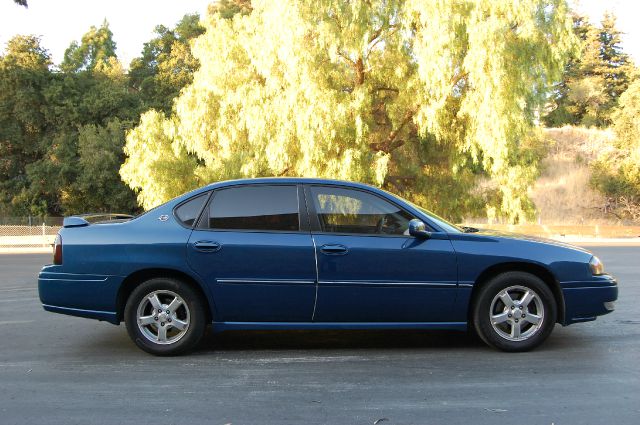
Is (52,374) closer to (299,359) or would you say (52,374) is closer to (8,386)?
(8,386)

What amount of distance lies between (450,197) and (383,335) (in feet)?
43.5

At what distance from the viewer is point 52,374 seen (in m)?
5.68

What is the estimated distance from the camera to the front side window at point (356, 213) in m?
6.27

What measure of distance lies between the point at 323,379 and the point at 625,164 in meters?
37.9

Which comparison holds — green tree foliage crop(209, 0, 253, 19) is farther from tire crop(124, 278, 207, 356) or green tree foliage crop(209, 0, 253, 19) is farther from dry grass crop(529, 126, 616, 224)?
tire crop(124, 278, 207, 356)

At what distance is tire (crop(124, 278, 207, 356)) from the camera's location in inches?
244

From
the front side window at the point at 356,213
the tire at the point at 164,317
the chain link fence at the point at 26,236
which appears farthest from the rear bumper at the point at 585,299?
the chain link fence at the point at 26,236

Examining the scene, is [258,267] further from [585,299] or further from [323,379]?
[585,299]

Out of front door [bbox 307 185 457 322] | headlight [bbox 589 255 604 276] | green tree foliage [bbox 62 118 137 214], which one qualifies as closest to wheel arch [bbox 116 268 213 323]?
front door [bbox 307 185 457 322]

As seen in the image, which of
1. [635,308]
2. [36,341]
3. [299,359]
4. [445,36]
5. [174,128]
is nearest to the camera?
[299,359]

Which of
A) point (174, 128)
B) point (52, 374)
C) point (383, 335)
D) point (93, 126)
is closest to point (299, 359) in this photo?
point (383, 335)

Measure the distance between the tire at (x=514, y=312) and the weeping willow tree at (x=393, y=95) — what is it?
36.3 ft

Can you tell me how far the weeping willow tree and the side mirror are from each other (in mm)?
11060

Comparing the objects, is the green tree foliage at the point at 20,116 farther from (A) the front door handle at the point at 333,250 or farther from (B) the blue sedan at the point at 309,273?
(A) the front door handle at the point at 333,250
